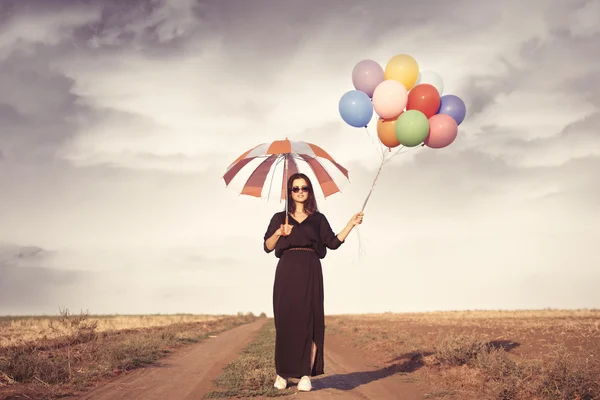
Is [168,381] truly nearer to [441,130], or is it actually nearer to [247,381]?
[247,381]

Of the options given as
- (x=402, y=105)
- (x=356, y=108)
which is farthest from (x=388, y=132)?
(x=356, y=108)

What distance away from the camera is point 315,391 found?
729 cm

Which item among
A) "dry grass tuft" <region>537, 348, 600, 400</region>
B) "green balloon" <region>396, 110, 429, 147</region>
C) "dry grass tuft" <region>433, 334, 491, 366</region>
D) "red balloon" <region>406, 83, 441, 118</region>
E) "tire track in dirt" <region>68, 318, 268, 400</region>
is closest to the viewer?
"dry grass tuft" <region>537, 348, 600, 400</region>

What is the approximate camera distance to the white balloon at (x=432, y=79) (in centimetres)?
901

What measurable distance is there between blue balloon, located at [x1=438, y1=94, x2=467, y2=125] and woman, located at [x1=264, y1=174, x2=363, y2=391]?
3.09m

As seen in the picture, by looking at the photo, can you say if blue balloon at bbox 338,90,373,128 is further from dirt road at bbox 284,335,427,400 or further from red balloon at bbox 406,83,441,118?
dirt road at bbox 284,335,427,400

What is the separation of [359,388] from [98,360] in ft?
19.3

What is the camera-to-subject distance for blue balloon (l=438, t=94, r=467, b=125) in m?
8.54

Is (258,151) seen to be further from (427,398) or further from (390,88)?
(427,398)

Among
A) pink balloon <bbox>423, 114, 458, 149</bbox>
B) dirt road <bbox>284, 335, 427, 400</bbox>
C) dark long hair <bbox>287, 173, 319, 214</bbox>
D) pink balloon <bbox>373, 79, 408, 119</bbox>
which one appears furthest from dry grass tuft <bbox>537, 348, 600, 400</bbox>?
pink balloon <bbox>373, 79, 408, 119</bbox>

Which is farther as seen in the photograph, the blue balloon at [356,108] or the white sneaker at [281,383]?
the blue balloon at [356,108]

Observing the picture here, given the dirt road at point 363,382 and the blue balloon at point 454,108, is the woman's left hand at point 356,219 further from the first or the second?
the blue balloon at point 454,108

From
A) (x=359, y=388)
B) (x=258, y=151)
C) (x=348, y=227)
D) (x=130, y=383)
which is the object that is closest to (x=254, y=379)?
(x=359, y=388)

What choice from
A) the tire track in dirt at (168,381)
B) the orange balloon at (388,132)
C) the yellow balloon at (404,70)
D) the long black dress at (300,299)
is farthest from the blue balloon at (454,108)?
the tire track in dirt at (168,381)
